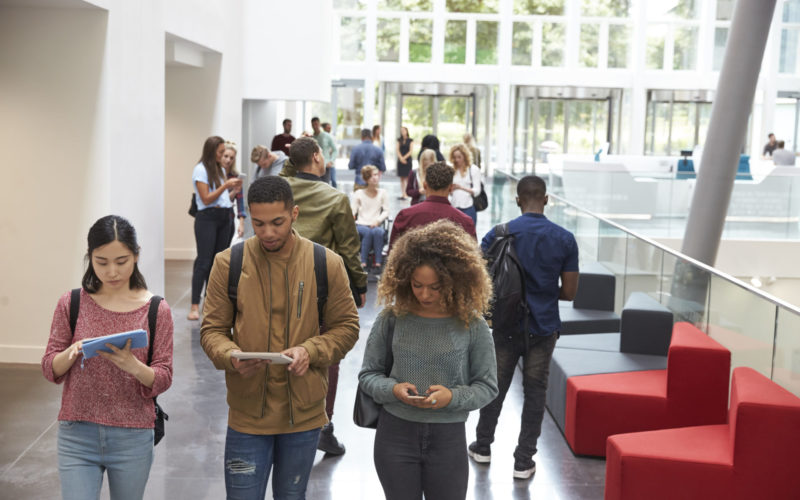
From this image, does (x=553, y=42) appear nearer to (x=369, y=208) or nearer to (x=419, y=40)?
(x=419, y=40)

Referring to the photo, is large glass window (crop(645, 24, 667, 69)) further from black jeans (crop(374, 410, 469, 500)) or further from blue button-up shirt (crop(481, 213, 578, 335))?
black jeans (crop(374, 410, 469, 500))

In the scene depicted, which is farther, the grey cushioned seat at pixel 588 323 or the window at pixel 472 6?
the window at pixel 472 6

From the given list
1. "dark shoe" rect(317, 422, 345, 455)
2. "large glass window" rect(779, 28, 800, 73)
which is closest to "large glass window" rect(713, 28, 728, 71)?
"large glass window" rect(779, 28, 800, 73)

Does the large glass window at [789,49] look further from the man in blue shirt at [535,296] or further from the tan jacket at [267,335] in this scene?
the tan jacket at [267,335]

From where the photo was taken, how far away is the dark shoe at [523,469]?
18.3 ft

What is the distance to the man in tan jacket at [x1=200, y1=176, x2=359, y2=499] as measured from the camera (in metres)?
3.44

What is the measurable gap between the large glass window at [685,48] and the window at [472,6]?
628cm

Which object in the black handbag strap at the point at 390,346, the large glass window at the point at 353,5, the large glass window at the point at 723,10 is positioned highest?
the large glass window at the point at 723,10

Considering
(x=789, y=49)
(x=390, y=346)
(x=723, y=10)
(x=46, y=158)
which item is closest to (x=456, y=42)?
(x=723, y=10)

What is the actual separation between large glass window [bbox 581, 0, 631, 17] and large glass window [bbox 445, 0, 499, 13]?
10.5ft

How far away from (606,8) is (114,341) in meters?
30.5

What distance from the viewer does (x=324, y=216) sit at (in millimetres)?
5211

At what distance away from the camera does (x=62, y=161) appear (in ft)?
25.4

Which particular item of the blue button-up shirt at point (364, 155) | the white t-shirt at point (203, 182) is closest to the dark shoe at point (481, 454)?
the white t-shirt at point (203, 182)
